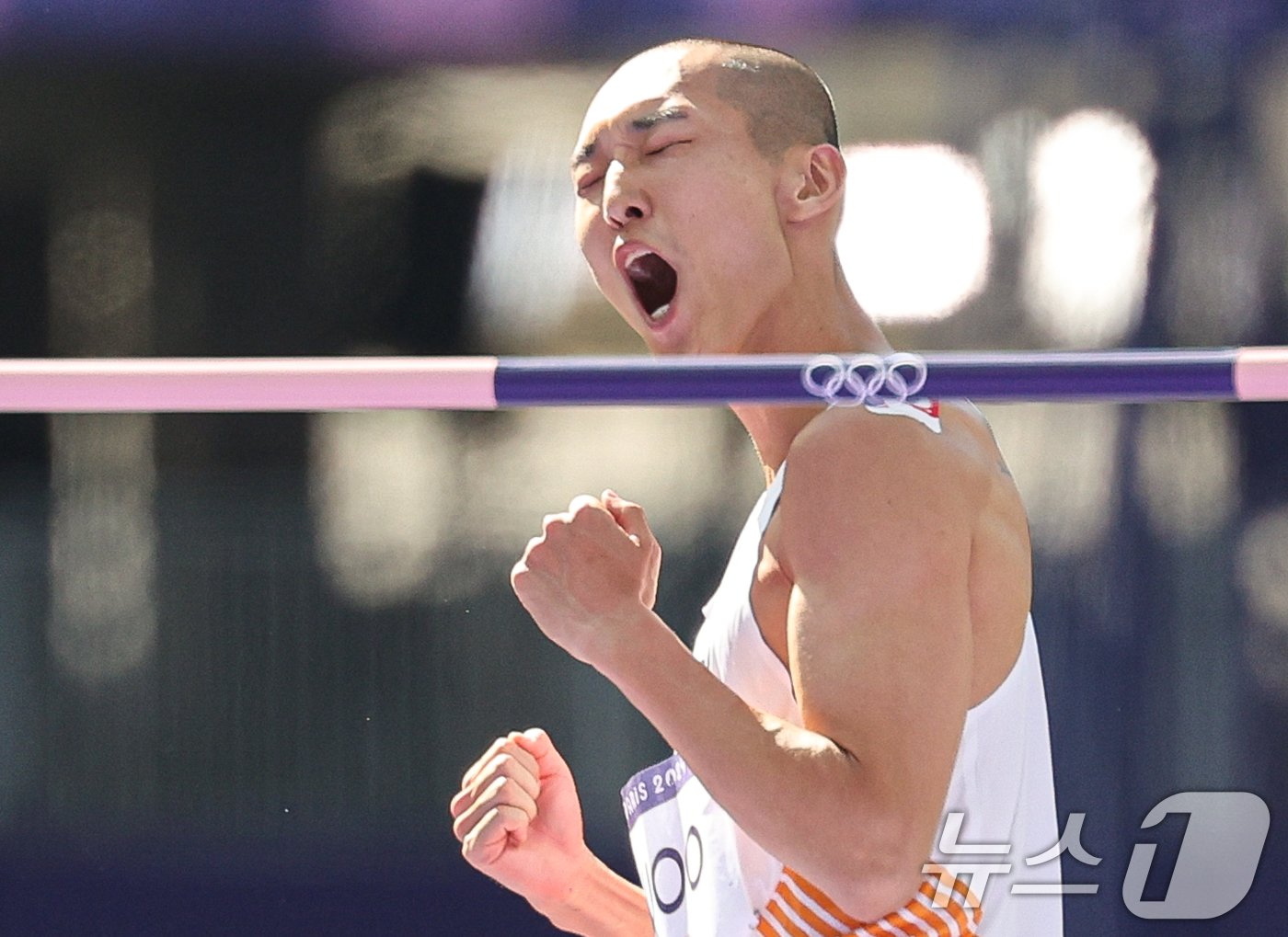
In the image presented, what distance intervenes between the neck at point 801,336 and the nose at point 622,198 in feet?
0.39

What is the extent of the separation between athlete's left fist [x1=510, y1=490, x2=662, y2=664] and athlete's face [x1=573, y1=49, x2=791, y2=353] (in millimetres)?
246

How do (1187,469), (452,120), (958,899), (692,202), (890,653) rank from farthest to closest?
(452,120), (1187,469), (692,202), (958,899), (890,653)

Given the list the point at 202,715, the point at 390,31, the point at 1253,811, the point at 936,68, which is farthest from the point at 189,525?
the point at 1253,811

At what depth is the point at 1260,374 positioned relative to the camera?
0.94m

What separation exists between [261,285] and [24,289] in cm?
30

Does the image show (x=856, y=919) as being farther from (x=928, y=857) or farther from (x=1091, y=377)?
(x=1091, y=377)

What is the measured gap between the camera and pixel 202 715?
205cm

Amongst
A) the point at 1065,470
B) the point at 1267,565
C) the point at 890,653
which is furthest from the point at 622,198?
the point at 1267,565

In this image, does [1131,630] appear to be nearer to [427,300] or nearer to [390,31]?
[427,300]

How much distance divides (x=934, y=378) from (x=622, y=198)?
1.04 ft

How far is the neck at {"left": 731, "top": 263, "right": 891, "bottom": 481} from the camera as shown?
1.16 meters

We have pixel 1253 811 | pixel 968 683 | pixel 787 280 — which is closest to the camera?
pixel 968 683

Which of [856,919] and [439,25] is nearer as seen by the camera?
[856,919]

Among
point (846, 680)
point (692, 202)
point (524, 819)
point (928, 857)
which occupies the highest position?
point (692, 202)
